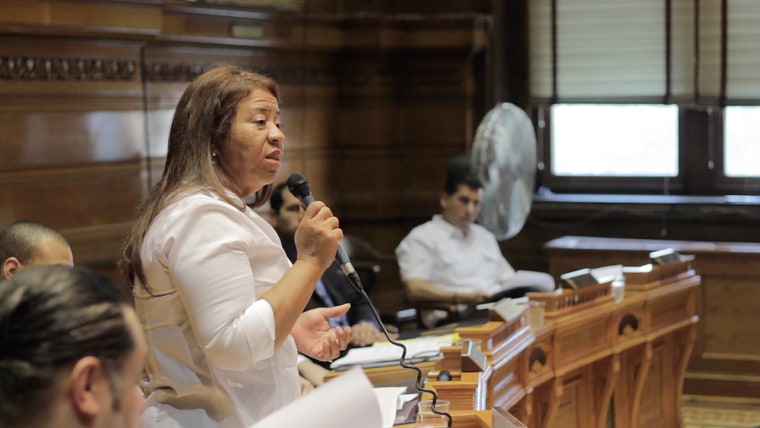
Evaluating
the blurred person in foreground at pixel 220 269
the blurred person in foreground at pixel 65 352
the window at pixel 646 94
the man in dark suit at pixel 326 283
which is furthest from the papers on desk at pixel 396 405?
the window at pixel 646 94

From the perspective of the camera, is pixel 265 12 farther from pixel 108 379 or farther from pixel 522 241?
pixel 108 379

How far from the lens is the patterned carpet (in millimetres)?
5676

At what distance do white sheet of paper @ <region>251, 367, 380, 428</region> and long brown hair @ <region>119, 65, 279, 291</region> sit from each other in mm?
539

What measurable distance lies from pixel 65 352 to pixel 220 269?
81 cm

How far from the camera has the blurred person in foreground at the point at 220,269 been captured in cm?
188

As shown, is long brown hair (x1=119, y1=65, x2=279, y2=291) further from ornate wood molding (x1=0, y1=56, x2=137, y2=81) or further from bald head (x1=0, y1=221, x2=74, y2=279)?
ornate wood molding (x1=0, y1=56, x2=137, y2=81)

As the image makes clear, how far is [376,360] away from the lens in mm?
3322

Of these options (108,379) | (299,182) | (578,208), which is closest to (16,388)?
(108,379)

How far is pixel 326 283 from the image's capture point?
4809mm

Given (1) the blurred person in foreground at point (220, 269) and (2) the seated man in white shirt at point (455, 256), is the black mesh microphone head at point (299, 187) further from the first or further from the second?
(2) the seated man in white shirt at point (455, 256)

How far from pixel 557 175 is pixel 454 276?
1.81 metres

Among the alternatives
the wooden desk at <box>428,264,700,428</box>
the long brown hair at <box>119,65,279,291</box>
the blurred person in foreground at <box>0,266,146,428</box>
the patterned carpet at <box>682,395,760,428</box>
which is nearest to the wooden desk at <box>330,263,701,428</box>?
the wooden desk at <box>428,264,700,428</box>

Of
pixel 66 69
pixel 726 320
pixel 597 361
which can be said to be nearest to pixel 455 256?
pixel 597 361

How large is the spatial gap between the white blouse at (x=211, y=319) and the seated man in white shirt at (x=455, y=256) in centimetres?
362
